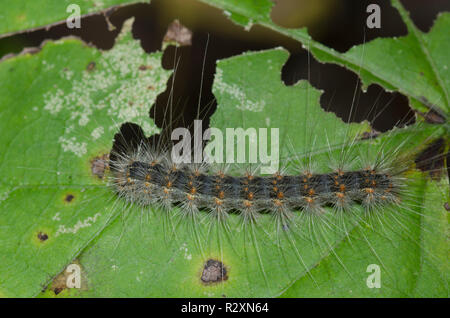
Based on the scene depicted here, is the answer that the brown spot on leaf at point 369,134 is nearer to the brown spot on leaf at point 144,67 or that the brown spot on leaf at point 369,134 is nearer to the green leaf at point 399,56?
the green leaf at point 399,56

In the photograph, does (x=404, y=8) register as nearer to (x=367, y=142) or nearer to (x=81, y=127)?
(x=367, y=142)

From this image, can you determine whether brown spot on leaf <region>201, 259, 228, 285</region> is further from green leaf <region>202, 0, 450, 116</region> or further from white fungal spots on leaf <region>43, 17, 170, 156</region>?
green leaf <region>202, 0, 450, 116</region>

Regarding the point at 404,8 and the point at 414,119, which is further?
the point at 404,8

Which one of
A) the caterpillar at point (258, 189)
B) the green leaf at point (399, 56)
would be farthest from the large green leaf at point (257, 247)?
the green leaf at point (399, 56)

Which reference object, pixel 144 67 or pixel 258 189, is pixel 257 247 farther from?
pixel 144 67

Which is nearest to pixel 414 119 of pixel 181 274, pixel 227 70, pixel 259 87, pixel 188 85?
pixel 259 87

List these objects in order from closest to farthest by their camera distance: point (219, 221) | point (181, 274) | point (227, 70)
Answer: point (181, 274) < point (219, 221) < point (227, 70)
